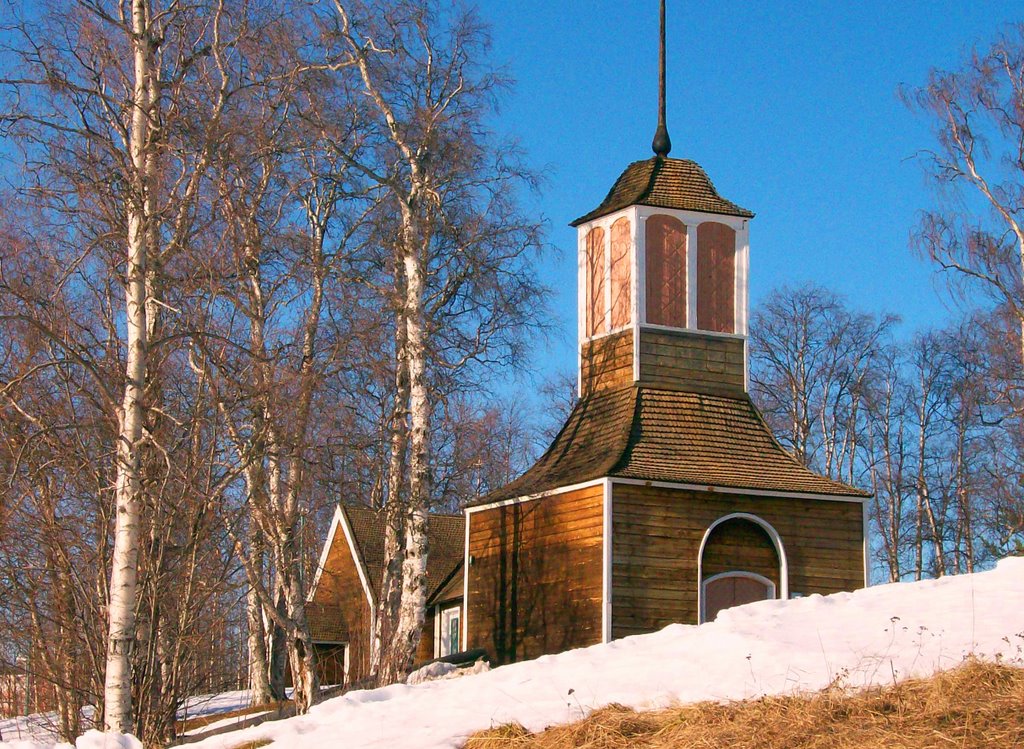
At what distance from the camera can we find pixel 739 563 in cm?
2202

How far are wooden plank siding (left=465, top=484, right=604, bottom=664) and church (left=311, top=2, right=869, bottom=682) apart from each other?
0.11 feet

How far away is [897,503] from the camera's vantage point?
41.3m

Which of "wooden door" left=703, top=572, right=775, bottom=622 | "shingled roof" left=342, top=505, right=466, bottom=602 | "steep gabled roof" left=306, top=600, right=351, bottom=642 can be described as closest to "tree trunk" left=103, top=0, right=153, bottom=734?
"wooden door" left=703, top=572, right=775, bottom=622

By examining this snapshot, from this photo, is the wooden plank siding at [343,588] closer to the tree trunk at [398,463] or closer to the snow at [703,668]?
the tree trunk at [398,463]

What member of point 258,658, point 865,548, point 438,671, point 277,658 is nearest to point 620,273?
point 865,548

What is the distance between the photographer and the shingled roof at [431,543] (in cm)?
3359

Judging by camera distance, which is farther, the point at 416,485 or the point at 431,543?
the point at 431,543

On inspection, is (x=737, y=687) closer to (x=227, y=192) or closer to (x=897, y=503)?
(x=227, y=192)

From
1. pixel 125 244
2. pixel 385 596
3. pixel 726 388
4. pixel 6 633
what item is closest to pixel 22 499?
pixel 6 633

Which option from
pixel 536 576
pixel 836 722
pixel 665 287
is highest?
pixel 665 287

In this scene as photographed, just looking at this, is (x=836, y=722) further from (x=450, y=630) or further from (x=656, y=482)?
(x=450, y=630)

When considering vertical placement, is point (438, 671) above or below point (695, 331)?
below

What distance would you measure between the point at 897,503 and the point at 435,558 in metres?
14.8

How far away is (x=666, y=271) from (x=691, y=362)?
1592 mm
